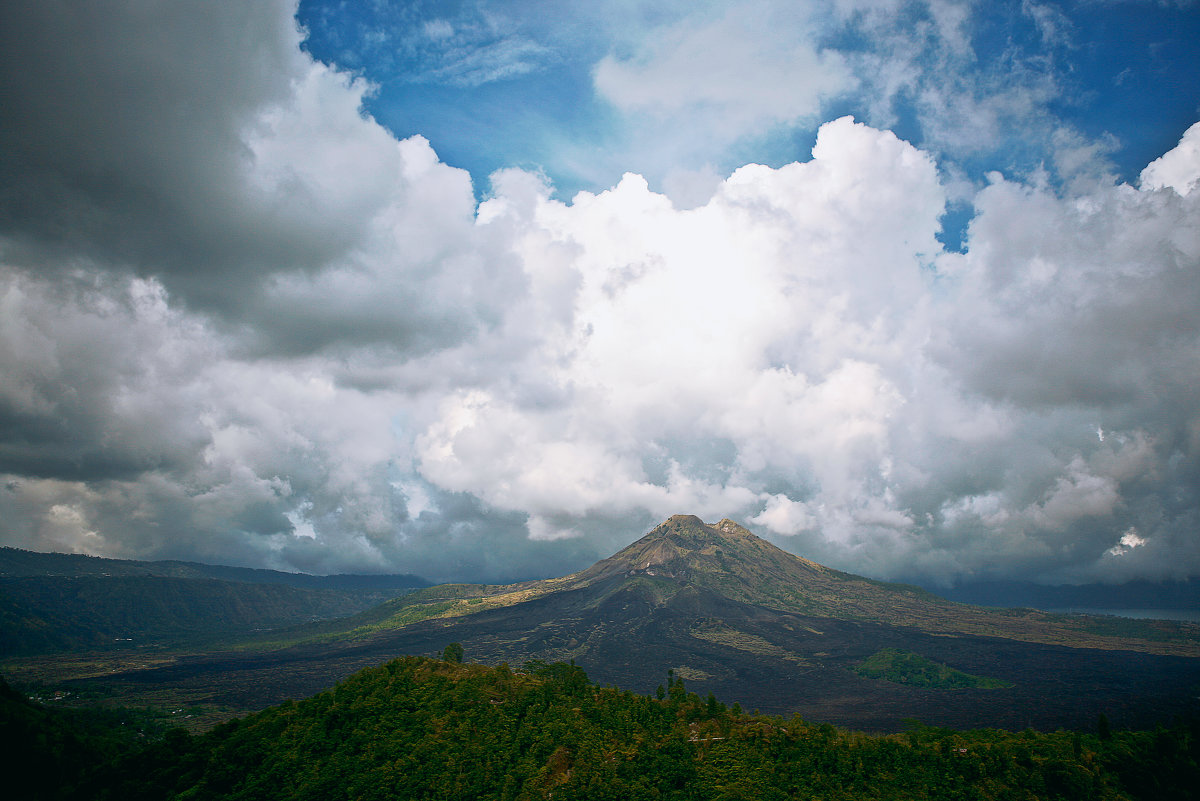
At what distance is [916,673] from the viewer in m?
175

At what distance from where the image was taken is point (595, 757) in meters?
32.1

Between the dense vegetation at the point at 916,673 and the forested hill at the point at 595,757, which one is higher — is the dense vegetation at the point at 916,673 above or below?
below

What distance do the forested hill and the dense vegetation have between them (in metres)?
158

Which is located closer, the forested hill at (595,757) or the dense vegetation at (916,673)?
the forested hill at (595,757)

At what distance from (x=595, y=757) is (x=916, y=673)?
184 metres

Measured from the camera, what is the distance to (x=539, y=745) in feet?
111

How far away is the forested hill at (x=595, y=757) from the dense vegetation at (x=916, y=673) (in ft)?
520

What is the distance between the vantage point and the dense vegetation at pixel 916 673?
165m

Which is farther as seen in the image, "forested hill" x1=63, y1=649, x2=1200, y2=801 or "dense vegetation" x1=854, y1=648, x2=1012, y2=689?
"dense vegetation" x1=854, y1=648, x2=1012, y2=689

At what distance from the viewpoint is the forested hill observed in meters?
29.9

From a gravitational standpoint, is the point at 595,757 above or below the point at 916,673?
above

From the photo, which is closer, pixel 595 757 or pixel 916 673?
pixel 595 757

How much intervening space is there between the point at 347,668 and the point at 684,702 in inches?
7483

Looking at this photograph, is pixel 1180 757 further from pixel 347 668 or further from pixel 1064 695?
pixel 347 668
